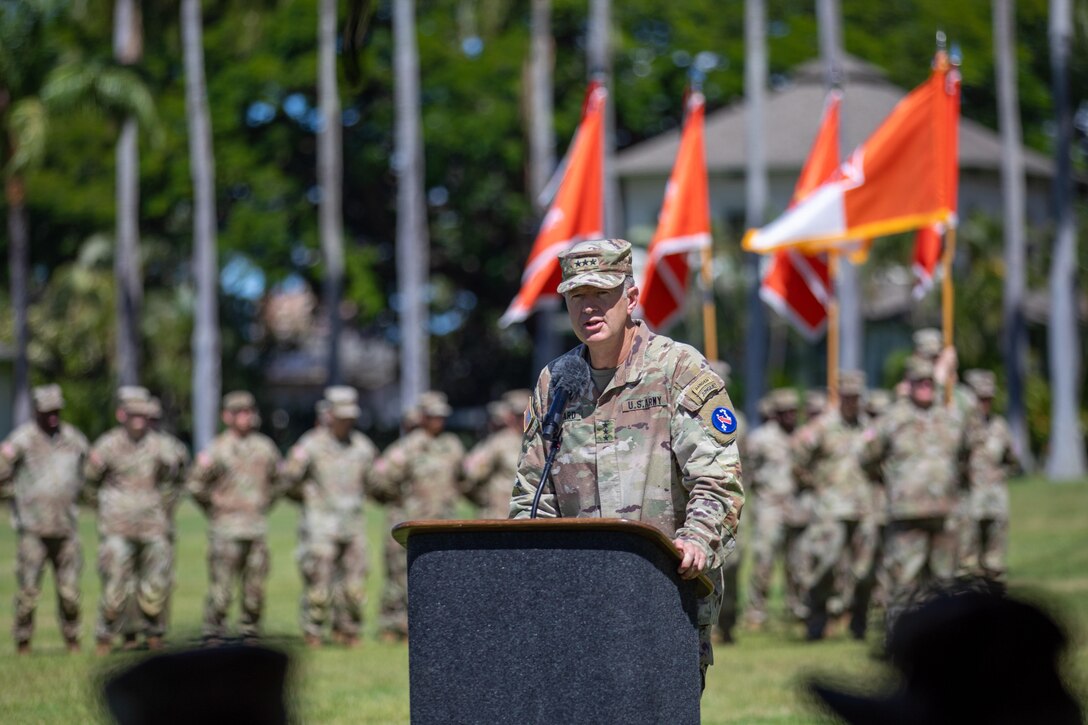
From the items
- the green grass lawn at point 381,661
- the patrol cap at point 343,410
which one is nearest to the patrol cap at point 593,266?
the green grass lawn at point 381,661

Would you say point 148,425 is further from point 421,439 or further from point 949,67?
point 949,67

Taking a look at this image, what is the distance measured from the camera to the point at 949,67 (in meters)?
16.6

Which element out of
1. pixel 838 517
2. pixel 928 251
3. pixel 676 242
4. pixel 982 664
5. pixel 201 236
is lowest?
pixel 838 517

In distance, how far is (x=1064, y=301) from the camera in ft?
113

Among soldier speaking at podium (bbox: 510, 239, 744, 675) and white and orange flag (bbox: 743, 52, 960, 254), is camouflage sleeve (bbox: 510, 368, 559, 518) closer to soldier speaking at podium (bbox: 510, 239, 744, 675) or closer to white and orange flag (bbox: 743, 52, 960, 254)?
soldier speaking at podium (bbox: 510, 239, 744, 675)

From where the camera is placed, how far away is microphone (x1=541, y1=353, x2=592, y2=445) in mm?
6223

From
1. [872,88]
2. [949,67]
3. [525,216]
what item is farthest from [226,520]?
[872,88]

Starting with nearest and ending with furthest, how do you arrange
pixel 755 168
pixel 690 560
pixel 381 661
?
pixel 690 560
pixel 381 661
pixel 755 168

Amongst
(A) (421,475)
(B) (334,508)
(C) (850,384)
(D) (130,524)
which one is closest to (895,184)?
(C) (850,384)

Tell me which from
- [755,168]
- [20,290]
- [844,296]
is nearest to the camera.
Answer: [844,296]

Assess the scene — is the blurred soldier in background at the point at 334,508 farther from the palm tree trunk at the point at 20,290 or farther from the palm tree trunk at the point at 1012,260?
the palm tree trunk at the point at 20,290

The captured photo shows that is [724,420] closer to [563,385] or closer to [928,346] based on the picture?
[563,385]

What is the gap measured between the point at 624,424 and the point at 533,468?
353mm

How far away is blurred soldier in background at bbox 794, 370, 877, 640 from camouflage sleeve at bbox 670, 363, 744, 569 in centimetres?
967
